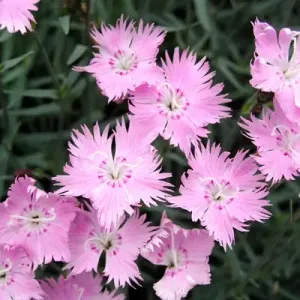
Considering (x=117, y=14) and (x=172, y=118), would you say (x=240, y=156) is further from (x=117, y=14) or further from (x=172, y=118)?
(x=117, y=14)

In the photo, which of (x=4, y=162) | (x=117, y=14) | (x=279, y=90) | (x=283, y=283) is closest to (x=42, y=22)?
(x=117, y=14)

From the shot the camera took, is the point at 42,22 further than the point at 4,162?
Yes

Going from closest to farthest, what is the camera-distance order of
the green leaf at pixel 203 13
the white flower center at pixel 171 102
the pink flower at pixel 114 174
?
the pink flower at pixel 114 174
the white flower center at pixel 171 102
the green leaf at pixel 203 13

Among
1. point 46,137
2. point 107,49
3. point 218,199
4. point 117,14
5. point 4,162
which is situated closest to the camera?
point 218,199

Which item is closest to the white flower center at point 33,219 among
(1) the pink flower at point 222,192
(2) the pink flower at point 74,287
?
(2) the pink flower at point 74,287

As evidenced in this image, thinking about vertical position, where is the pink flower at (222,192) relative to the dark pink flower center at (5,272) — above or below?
above

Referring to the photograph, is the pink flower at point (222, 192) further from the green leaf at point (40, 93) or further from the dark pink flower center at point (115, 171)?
the green leaf at point (40, 93)
